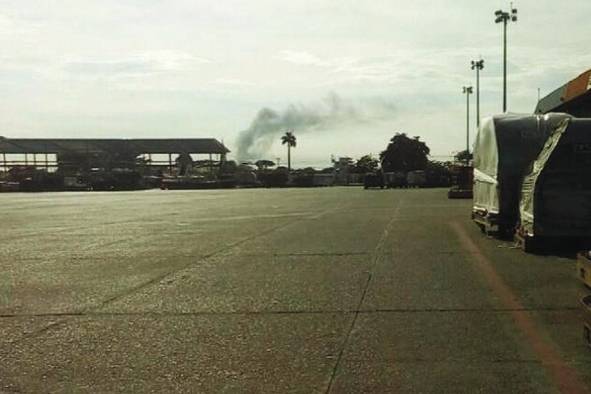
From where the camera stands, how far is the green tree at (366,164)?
118575 millimetres

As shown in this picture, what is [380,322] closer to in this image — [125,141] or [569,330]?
[569,330]

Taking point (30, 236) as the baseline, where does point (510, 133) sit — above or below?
above

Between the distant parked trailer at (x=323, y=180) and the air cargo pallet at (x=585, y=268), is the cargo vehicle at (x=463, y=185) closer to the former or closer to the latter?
the air cargo pallet at (x=585, y=268)

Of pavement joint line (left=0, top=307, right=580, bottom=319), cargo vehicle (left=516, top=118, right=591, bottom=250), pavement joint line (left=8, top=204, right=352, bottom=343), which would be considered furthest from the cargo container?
cargo vehicle (left=516, top=118, right=591, bottom=250)

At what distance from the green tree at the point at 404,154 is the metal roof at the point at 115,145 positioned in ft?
91.9

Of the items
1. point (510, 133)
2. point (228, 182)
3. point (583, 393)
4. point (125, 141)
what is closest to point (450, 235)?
point (510, 133)

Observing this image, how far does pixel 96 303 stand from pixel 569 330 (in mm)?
5322

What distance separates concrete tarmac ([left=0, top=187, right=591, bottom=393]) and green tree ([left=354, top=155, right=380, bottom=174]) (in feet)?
338

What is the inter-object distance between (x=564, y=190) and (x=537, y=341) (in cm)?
727

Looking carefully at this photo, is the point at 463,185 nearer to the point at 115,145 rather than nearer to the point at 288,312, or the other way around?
the point at 288,312

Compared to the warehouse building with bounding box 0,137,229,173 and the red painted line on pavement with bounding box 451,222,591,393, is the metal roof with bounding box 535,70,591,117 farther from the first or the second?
the warehouse building with bounding box 0,137,229,173

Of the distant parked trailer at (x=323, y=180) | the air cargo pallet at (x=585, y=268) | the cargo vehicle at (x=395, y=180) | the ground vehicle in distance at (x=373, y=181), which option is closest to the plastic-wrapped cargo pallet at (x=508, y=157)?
the air cargo pallet at (x=585, y=268)

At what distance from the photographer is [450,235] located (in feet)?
57.8

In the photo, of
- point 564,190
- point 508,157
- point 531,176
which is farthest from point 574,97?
point 564,190
